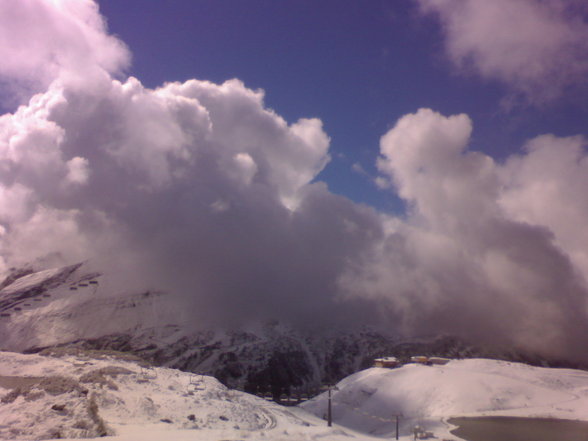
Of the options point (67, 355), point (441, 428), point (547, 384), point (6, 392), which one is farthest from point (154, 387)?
point (547, 384)

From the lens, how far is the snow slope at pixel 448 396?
334 ft

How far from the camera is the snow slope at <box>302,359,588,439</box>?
10169cm

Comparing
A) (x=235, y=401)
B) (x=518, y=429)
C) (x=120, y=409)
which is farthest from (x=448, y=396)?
(x=120, y=409)

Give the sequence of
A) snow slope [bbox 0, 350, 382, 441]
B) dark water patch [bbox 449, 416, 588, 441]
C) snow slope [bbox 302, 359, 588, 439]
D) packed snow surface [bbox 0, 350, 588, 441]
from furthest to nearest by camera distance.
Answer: snow slope [bbox 302, 359, 588, 439], dark water patch [bbox 449, 416, 588, 441], packed snow surface [bbox 0, 350, 588, 441], snow slope [bbox 0, 350, 382, 441]

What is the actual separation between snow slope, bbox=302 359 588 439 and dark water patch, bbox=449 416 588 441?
463 centimetres

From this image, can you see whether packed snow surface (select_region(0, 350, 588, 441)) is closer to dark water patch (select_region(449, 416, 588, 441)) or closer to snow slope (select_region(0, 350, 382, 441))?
snow slope (select_region(0, 350, 382, 441))

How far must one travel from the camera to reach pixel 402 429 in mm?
96750

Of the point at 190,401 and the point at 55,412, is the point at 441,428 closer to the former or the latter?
the point at 190,401

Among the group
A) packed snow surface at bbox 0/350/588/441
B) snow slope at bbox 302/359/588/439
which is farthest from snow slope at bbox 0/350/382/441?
snow slope at bbox 302/359/588/439

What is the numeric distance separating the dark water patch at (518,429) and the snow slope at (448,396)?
4.63 metres

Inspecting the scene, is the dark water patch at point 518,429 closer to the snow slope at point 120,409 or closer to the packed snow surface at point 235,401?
the packed snow surface at point 235,401

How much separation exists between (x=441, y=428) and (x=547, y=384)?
65.3m

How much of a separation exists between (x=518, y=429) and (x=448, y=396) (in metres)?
37.6

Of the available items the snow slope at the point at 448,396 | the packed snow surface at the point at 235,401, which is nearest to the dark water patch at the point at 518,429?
the packed snow surface at the point at 235,401
